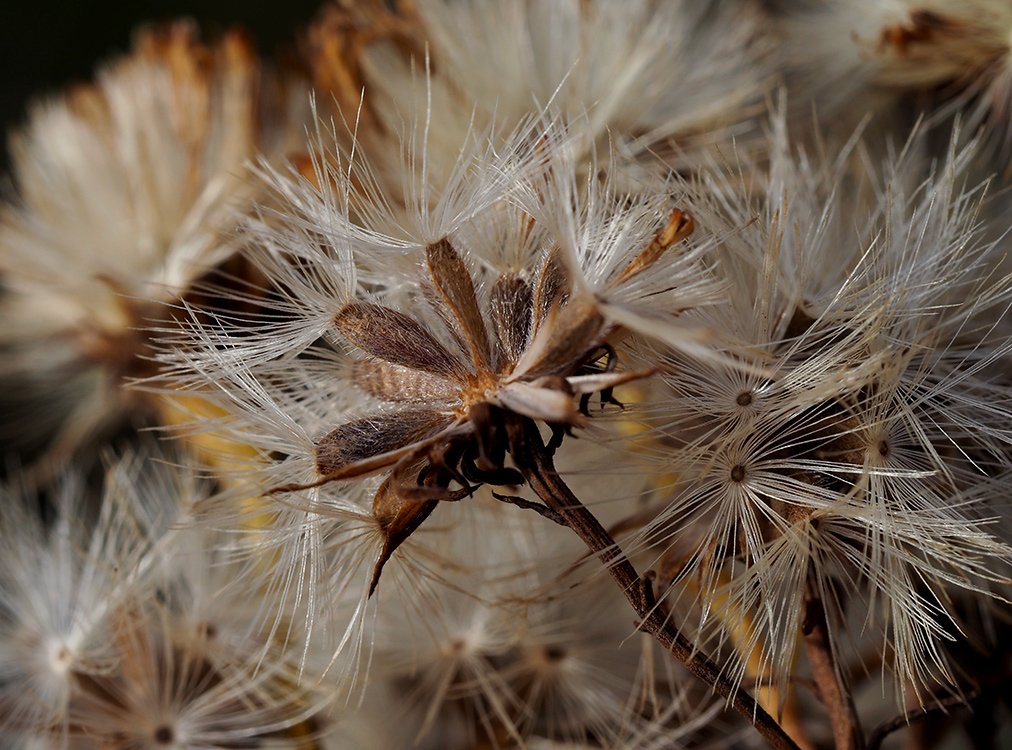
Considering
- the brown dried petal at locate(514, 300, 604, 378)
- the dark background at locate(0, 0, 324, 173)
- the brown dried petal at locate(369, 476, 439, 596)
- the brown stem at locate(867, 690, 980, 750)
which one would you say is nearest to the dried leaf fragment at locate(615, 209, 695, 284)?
the brown dried petal at locate(514, 300, 604, 378)

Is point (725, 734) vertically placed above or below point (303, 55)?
below

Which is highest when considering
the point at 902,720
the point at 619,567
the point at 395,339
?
the point at 395,339

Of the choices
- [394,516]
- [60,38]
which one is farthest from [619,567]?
[60,38]

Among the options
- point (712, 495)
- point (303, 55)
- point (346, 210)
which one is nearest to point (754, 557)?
point (712, 495)

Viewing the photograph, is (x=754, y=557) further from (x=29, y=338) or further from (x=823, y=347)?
(x=29, y=338)

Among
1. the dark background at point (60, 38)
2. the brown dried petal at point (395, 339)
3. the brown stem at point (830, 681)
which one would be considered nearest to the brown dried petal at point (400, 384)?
the brown dried petal at point (395, 339)

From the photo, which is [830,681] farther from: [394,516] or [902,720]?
[394,516]

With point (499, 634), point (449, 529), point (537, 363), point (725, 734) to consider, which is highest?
point (537, 363)
